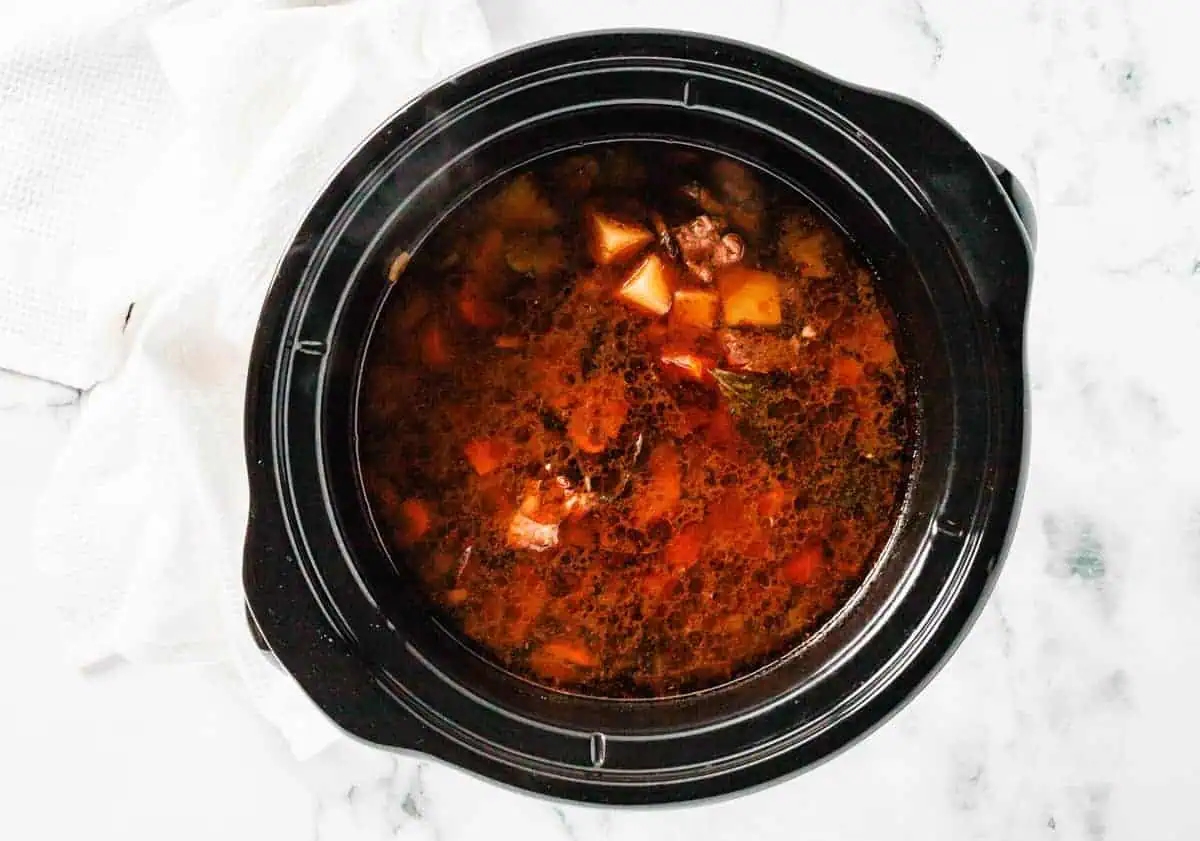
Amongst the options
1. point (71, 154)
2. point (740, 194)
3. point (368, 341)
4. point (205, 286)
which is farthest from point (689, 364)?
point (71, 154)

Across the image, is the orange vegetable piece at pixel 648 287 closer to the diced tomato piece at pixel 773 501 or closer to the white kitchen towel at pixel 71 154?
the diced tomato piece at pixel 773 501

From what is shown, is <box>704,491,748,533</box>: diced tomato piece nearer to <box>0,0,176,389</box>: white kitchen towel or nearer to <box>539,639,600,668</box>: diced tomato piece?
<box>539,639,600,668</box>: diced tomato piece

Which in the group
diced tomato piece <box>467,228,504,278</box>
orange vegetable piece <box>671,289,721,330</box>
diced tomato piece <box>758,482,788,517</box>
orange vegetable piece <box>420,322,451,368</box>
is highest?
diced tomato piece <box>467,228,504,278</box>

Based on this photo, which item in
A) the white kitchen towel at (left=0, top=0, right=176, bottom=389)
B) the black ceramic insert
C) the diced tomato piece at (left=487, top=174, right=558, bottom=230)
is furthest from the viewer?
the white kitchen towel at (left=0, top=0, right=176, bottom=389)

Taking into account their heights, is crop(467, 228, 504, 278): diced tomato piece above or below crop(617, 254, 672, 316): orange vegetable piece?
above

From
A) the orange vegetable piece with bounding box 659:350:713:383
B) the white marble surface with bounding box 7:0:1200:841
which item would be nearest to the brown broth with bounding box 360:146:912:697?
the orange vegetable piece with bounding box 659:350:713:383

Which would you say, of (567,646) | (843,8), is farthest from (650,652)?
(843,8)

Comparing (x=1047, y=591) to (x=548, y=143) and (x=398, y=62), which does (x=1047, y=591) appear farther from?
(x=398, y=62)
